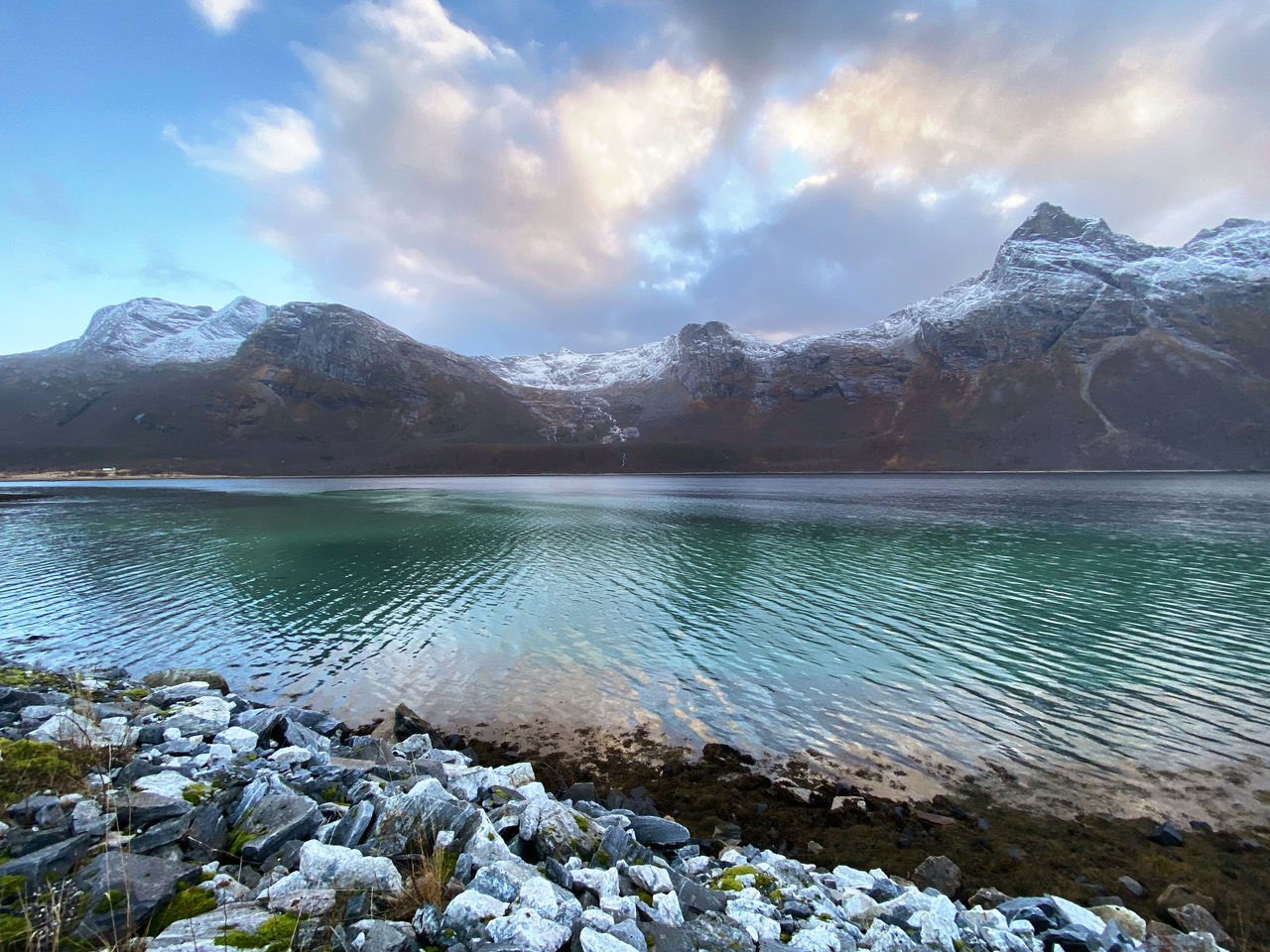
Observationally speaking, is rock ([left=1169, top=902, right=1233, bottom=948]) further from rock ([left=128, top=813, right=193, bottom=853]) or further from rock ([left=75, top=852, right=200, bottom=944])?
rock ([left=128, top=813, right=193, bottom=853])

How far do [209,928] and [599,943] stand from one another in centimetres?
346

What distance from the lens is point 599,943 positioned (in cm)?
503

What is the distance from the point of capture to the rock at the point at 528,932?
16.1 feet

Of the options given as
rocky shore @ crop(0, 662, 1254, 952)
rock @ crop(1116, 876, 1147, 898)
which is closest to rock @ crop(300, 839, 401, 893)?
rocky shore @ crop(0, 662, 1254, 952)

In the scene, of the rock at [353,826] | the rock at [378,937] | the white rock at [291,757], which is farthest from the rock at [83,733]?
the rock at [378,937]

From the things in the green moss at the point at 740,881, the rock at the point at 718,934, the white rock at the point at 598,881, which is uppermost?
the white rock at the point at 598,881

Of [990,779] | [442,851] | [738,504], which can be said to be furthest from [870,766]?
[738,504]

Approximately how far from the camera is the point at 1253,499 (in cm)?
8088

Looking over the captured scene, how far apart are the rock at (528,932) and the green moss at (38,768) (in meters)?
6.62

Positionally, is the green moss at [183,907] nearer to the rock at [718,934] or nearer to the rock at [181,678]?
the rock at [718,934]

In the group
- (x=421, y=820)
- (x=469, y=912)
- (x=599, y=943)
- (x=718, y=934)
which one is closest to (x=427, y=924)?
(x=469, y=912)

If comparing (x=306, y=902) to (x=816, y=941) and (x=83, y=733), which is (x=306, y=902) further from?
(x=83, y=733)

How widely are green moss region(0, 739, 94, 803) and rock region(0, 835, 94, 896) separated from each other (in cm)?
204

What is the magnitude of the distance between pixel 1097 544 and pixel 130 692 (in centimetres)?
5998
